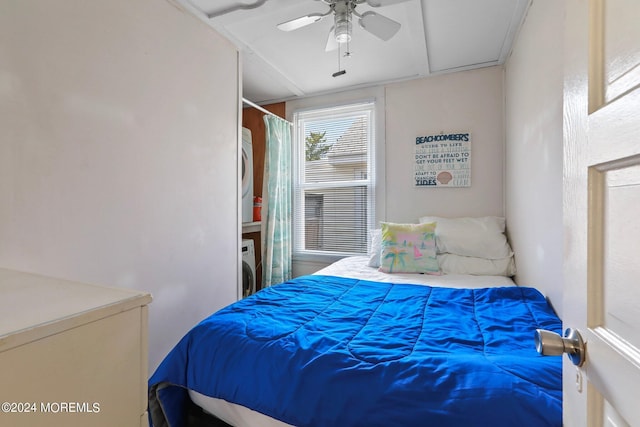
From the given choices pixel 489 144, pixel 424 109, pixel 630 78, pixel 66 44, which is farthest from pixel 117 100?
pixel 489 144

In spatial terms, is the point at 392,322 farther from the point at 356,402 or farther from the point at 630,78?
the point at 630,78

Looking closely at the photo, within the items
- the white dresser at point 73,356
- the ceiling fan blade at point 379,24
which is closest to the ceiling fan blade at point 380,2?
the ceiling fan blade at point 379,24

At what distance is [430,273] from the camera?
2275mm

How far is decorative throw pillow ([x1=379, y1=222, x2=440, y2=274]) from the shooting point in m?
2.31

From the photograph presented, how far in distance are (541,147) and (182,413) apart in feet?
7.31

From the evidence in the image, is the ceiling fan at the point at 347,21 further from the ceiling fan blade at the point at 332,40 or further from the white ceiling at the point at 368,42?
the white ceiling at the point at 368,42

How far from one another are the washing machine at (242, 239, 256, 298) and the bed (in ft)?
4.54

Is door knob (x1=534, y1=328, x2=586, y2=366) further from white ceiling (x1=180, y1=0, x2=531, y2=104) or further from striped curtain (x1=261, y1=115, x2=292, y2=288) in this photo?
striped curtain (x1=261, y1=115, x2=292, y2=288)

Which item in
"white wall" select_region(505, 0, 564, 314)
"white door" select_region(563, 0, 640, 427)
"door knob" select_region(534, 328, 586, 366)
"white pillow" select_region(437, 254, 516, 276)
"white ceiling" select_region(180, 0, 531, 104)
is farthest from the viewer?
"white pillow" select_region(437, 254, 516, 276)

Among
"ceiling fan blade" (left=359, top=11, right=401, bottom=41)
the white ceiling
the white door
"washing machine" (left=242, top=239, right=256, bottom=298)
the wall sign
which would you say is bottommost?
"washing machine" (left=242, top=239, right=256, bottom=298)

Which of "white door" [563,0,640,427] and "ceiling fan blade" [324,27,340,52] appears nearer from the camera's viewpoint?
"white door" [563,0,640,427]

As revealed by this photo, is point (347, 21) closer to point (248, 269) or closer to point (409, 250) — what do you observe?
point (409, 250)

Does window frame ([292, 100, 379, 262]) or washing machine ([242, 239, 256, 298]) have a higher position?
window frame ([292, 100, 379, 262])

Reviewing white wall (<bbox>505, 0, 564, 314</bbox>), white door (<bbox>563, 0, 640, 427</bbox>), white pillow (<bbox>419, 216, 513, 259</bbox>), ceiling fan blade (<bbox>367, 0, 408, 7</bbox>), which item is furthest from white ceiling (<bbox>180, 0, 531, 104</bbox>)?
white door (<bbox>563, 0, 640, 427</bbox>)
